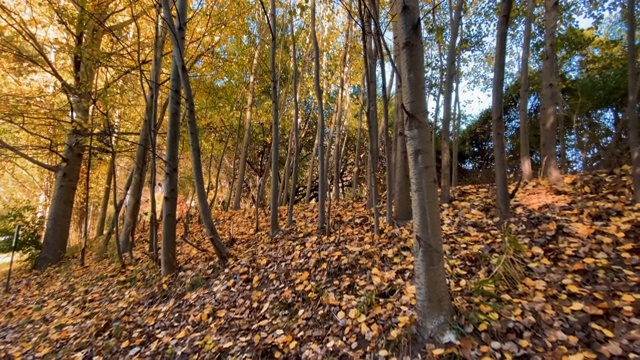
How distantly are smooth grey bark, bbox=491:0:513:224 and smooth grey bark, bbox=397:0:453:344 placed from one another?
1737 mm

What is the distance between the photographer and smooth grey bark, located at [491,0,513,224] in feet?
11.3

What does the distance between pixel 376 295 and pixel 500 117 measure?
7.67ft

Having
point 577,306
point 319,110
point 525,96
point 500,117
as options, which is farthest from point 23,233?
point 525,96

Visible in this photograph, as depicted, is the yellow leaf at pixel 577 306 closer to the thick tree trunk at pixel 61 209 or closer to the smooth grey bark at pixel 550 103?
the smooth grey bark at pixel 550 103

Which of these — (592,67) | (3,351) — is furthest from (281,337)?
(592,67)

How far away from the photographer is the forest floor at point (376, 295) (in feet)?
7.60

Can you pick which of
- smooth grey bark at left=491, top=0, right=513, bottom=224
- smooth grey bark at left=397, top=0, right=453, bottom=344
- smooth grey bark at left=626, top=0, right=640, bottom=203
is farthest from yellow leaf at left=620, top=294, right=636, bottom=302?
smooth grey bark at left=626, top=0, right=640, bottom=203

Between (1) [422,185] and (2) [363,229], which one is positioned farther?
(2) [363,229]

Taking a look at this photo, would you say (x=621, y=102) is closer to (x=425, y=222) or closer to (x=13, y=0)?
(x=425, y=222)

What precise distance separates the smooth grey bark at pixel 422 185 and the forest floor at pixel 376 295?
0.63ft

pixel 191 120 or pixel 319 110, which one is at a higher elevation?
pixel 319 110

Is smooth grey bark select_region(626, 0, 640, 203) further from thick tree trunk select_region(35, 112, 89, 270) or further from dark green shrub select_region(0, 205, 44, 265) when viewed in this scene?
dark green shrub select_region(0, 205, 44, 265)

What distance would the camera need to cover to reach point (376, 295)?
9.98 ft

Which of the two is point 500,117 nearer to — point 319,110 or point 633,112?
point 633,112
